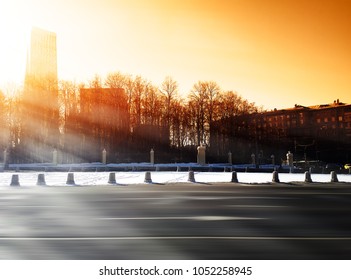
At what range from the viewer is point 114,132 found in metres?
71.9

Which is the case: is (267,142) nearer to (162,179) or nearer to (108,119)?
(108,119)

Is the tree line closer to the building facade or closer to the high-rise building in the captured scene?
the building facade

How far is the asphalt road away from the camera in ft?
22.0

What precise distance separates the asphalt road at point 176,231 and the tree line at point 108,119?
5353 cm

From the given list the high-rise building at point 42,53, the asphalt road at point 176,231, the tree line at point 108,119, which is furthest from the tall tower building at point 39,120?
the high-rise building at point 42,53

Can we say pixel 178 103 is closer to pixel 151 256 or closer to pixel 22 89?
pixel 22 89

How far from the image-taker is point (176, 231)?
8688 millimetres

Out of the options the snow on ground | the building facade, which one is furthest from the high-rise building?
the snow on ground

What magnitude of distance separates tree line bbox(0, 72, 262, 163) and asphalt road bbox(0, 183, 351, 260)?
53.5 metres

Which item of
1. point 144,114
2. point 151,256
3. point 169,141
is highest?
point 144,114

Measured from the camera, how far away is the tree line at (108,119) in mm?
69438

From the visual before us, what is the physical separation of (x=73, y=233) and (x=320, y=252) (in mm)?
4503

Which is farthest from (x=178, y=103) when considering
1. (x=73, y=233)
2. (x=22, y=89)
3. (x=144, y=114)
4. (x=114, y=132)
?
(x=73, y=233)
